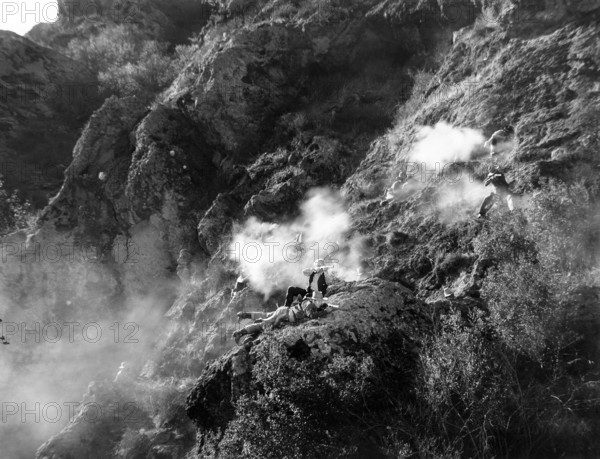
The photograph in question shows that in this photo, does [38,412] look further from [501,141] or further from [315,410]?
[501,141]

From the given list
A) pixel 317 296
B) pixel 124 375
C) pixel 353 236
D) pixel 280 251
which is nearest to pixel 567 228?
pixel 317 296

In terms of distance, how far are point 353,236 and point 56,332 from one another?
1263 centimetres

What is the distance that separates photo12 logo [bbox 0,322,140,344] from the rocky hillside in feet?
1.25

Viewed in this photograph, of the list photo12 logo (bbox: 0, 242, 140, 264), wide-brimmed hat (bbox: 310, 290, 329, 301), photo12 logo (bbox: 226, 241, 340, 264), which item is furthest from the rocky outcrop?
photo12 logo (bbox: 0, 242, 140, 264)

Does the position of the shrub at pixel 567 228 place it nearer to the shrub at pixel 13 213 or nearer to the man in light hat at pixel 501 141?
the man in light hat at pixel 501 141

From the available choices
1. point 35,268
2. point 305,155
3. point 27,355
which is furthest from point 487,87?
point 27,355

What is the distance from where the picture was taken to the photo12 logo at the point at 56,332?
58.5 feet

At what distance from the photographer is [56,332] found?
18.5 metres

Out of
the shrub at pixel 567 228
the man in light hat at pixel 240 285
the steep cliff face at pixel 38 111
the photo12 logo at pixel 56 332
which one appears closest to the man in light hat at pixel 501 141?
the shrub at pixel 567 228

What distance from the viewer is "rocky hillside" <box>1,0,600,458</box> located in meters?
6.92

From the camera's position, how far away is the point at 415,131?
1330 centimetres

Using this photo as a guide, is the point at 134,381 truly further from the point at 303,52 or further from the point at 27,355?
the point at 303,52

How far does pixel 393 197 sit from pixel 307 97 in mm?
6786

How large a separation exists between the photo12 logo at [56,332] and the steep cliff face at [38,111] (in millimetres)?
6521
